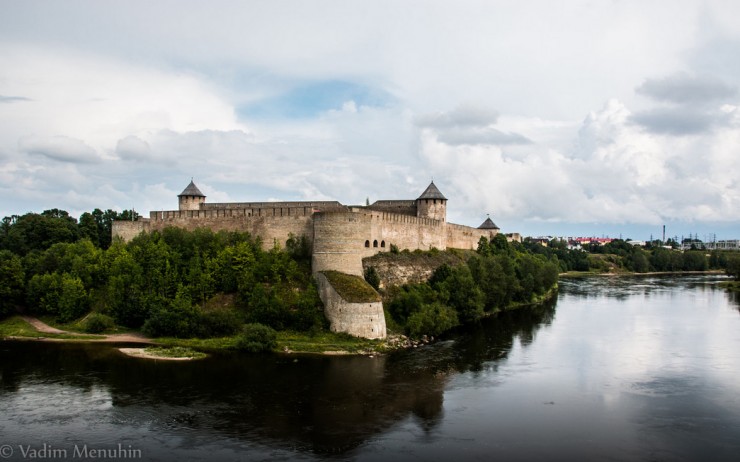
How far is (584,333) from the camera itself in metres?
25.2

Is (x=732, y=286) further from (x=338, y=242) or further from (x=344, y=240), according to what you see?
(x=338, y=242)

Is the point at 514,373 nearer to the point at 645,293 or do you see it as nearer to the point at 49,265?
the point at 49,265

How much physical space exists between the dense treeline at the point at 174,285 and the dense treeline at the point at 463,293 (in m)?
3.83

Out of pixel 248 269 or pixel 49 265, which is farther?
pixel 49 265

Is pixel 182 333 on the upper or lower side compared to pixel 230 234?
lower

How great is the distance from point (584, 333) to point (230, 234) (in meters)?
16.4

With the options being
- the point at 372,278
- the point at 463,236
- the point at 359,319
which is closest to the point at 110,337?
the point at 359,319

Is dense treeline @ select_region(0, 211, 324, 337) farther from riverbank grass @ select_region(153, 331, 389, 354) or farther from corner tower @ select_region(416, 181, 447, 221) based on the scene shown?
corner tower @ select_region(416, 181, 447, 221)

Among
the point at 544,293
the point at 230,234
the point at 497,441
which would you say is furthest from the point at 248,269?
the point at 544,293

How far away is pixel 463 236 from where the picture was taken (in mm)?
39156

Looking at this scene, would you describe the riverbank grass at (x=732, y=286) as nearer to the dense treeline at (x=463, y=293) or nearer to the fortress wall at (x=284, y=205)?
the dense treeline at (x=463, y=293)

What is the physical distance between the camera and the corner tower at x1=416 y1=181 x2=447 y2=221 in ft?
111

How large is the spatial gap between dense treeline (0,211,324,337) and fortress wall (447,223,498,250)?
45.3ft

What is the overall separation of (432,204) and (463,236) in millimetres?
6092
